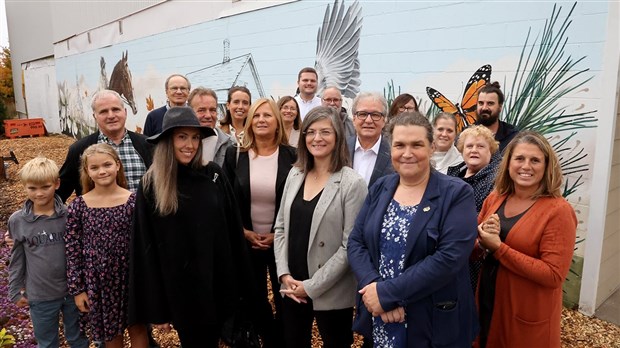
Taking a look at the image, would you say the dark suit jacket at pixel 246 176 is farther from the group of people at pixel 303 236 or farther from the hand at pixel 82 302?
the hand at pixel 82 302

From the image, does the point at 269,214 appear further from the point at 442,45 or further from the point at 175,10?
the point at 175,10

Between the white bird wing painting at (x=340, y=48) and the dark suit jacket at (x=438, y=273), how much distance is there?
14.0 feet

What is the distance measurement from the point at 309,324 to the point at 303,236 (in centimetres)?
62

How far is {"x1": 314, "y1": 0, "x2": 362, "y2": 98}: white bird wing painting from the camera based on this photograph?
235 inches

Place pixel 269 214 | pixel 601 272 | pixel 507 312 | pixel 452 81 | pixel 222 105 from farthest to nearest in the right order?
1. pixel 222 105
2. pixel 452 81
3. pixel 601 272
4. pixel 269 214
5. pixel 507 312

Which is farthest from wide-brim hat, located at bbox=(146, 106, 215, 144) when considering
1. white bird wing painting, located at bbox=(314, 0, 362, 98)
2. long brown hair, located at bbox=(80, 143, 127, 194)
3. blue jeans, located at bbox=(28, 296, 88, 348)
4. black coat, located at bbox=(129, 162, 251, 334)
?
white bird wing painting, located at bbox=(314, 0, 362, 98)

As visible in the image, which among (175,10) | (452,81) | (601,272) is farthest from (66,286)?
(175,10)

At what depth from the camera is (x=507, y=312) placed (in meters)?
2.26

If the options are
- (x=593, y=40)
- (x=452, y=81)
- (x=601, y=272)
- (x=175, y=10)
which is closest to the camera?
(x=593, y=40)

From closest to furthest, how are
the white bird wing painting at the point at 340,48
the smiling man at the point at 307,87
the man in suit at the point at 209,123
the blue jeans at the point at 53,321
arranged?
the blue jeans at the point at 53,321 → the man in suit at the point at 209,123 → the smiling man at the point at 307,87 → the white bird wing painting at the point at 340,48

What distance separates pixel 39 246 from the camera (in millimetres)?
2738

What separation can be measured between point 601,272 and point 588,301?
298mm

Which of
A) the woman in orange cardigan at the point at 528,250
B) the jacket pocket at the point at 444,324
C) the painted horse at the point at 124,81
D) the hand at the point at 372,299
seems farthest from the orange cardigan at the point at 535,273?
the painted horse at the point at 124,81

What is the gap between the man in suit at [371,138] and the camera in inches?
114
